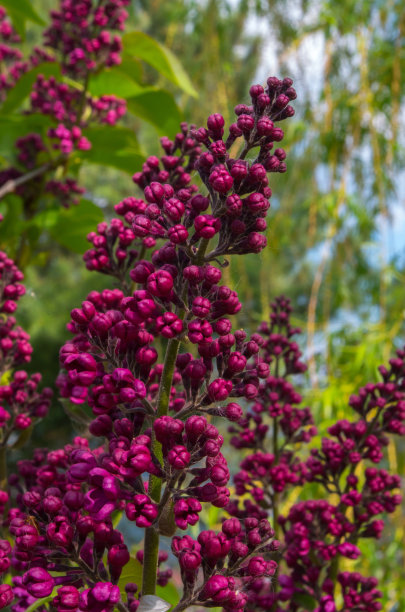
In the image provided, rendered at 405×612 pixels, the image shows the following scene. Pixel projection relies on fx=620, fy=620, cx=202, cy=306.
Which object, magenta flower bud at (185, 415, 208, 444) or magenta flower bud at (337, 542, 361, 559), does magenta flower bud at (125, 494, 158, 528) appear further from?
magenta flower bud at (337, 542, 361, 559)

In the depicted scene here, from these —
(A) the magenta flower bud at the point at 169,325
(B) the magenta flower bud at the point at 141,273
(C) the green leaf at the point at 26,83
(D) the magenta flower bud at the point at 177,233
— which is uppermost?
(C) the green leaf at the point at 26,83

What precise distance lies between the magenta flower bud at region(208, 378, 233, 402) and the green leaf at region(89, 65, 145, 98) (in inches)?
21.3

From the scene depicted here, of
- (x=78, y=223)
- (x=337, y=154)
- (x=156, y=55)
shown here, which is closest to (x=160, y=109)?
(x=156, y=55)

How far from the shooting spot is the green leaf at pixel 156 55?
2.55 feet

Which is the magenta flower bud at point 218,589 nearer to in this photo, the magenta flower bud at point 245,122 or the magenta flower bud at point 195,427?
the magenta flower bud at point 195,427

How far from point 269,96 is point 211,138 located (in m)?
0.05

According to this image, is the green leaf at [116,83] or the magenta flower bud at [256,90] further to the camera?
the green leaf at [116,83]

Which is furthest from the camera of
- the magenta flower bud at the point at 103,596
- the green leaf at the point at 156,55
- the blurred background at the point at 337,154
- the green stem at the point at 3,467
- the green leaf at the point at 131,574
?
the blurred background at the point at 337,154

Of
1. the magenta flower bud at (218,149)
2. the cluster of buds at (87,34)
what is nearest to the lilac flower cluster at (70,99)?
the cluster of buds at (87,34)

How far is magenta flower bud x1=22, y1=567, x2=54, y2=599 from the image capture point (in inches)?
14.7

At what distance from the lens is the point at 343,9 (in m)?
2.02

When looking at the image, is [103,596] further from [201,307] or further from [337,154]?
[337,154]

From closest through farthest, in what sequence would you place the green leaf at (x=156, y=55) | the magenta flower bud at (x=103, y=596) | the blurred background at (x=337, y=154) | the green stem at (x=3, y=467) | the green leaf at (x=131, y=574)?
the magenta flower bud at (x=103, y=596) → the green leaf at (x=131, y=574) → the green stem at (x=3, y=467) → the green leaf at (x=156, y=55) → the blurred background at (x=337, y=154)

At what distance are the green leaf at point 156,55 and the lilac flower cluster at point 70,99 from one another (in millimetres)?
27
